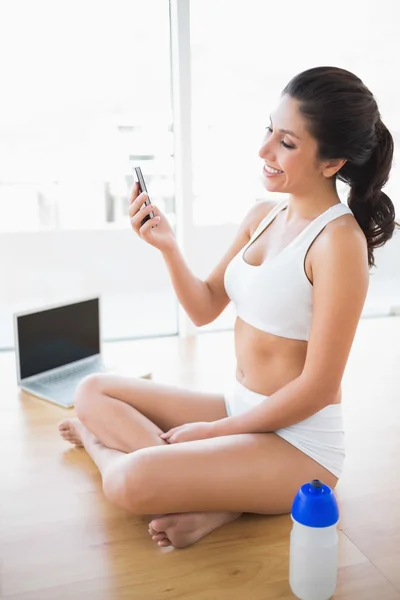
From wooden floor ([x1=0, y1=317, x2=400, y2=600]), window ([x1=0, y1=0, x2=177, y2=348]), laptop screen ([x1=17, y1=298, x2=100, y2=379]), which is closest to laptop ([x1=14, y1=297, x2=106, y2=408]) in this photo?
laptop screen ([x1=17, y1=298, x2=100, y2=379])

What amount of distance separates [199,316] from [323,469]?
19.2 inches

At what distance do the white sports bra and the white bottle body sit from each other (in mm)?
398

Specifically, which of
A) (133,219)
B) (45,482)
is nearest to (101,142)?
(133,219)

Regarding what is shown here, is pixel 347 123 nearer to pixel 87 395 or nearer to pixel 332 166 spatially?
pixel 332 166

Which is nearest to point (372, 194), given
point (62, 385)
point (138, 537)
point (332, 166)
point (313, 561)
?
point (332, 166)

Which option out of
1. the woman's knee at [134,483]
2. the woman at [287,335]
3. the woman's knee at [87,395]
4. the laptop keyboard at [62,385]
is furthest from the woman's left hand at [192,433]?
the laptop keyboard at [62,385]

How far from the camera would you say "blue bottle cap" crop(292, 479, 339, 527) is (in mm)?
1110

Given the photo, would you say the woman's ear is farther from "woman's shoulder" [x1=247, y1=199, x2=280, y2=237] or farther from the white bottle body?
the white bottle body

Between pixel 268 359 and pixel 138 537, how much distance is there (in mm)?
458

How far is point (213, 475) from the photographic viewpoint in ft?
4.22

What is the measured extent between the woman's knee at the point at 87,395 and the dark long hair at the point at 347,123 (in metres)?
0.74

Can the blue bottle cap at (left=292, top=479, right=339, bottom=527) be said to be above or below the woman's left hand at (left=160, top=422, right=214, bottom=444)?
above

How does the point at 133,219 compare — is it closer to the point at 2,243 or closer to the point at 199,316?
the point at 199,316

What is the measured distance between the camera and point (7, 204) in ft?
8.95
